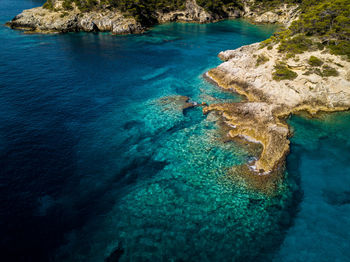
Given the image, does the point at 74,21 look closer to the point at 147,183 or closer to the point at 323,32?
the point at 323,32

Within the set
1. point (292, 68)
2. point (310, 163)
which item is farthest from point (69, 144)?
point (292, 68)

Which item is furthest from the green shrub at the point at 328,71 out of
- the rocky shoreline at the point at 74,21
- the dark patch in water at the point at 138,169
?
the rocky shoreline at the point at 74,21

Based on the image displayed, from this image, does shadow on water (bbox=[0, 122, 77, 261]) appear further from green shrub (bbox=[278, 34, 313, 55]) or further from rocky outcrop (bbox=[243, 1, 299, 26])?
rocky outcrop (bbox=[243, 1, 299, 26])

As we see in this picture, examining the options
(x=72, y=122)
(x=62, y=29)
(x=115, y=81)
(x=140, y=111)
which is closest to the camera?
(x=72, y=122)

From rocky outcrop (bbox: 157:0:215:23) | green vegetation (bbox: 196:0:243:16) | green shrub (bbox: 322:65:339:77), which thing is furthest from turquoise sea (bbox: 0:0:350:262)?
green vegetation (bbox: 196:0:243:16)

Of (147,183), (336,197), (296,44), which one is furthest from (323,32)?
(147,183)

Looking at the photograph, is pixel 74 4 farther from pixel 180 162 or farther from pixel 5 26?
pixel 180 162
